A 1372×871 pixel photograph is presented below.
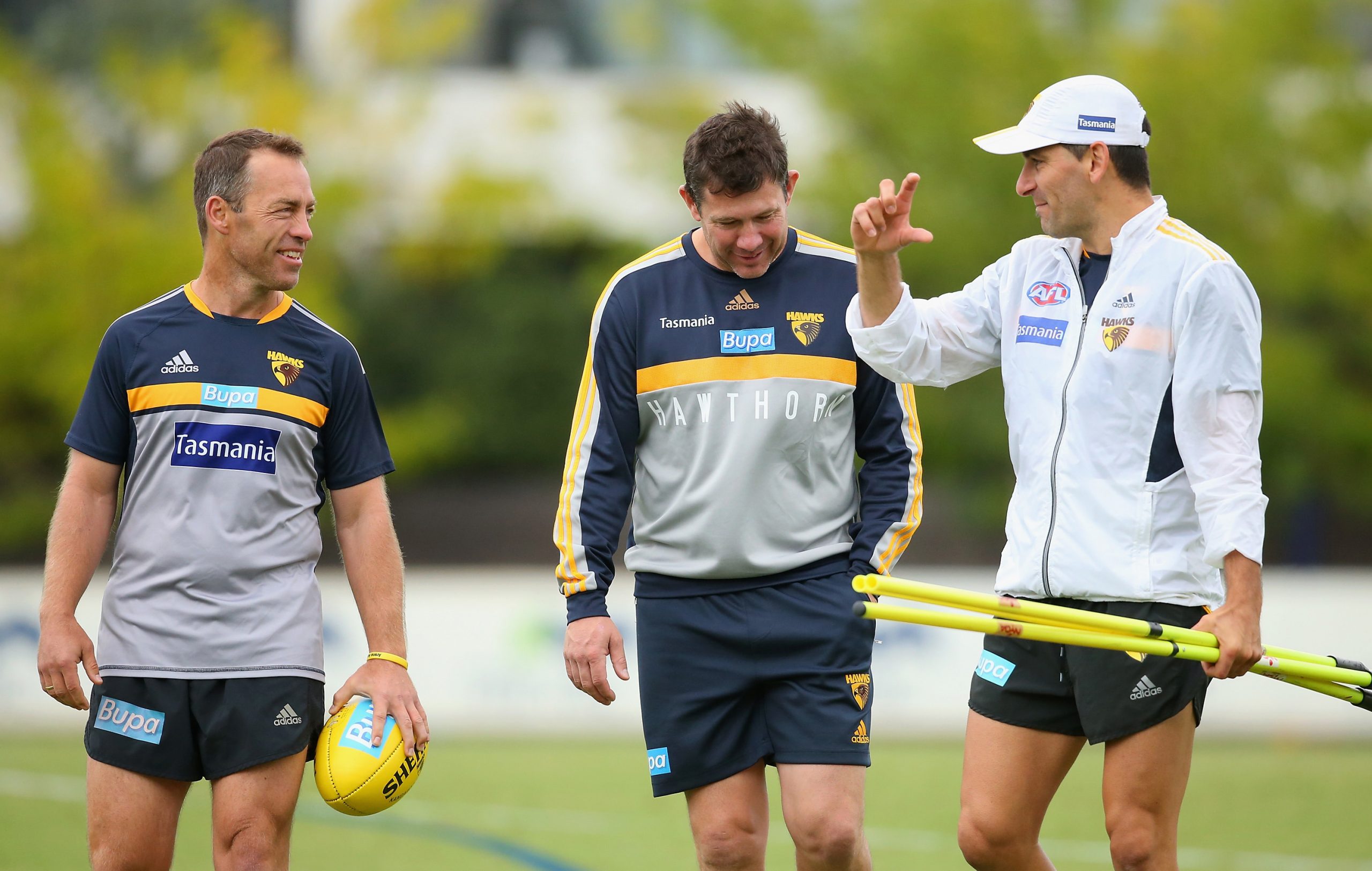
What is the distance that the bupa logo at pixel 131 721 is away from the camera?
14.4 feet

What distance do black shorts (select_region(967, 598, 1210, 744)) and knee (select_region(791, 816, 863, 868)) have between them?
0.52 m

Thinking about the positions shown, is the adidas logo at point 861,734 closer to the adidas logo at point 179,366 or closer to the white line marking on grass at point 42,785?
the adidas logo at point 179,366

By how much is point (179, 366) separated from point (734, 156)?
1.64 meters

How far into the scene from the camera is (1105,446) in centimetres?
438

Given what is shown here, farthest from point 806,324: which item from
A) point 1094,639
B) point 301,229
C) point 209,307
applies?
point 209,307

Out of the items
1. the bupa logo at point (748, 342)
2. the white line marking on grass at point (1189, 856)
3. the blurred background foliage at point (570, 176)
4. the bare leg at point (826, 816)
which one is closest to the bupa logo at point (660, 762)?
the bare leg at point (826, 816)

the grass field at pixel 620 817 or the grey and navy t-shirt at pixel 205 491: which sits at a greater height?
the grey and navy t-shirt at pixel 205 491

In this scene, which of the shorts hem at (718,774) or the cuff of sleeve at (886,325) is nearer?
the cuff of sleeve at (886,325)

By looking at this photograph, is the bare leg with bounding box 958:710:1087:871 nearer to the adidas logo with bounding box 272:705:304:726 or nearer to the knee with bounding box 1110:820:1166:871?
the knee with bounding box 1110:820:1166:871

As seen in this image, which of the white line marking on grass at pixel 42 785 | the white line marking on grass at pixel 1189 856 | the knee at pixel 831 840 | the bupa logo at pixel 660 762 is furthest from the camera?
the white line marking on grass at pixel 42 785

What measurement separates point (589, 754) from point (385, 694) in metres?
7.85

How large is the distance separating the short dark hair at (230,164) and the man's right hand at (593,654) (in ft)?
5.05

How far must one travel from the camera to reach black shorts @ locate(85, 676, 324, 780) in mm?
4387

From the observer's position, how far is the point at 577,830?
888 centimetres
